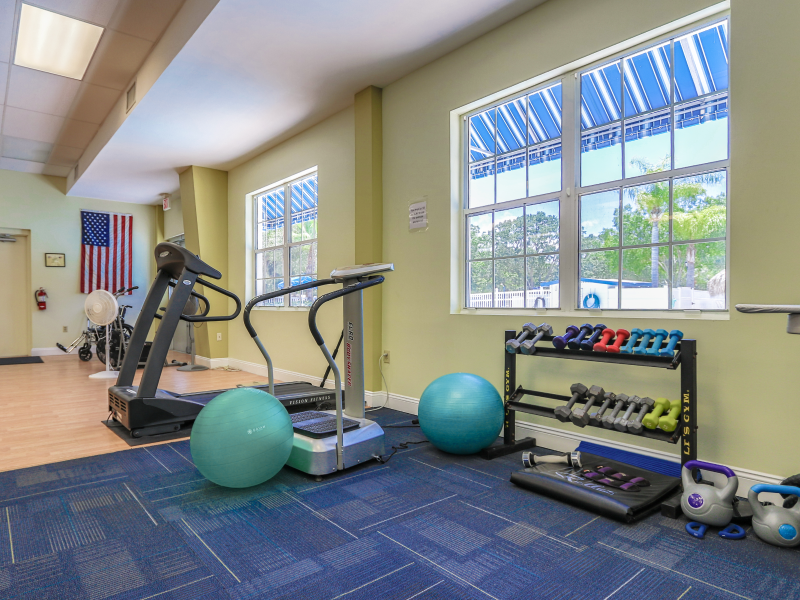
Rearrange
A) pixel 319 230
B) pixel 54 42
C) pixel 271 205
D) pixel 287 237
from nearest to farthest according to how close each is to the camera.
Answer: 1. pixel 54 42
2. pixel 319 230
3. pixel 287 237
4. pixel 271 205

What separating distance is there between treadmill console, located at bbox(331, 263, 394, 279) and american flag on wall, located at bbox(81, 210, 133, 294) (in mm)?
7903

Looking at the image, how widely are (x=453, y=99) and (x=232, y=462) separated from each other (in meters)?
3.11

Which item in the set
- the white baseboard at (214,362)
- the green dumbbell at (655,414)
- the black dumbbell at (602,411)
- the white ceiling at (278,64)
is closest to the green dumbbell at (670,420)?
the green dumbbell at (655,414)

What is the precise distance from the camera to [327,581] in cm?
166

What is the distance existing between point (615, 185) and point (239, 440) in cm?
262

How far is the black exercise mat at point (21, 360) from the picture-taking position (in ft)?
24.6

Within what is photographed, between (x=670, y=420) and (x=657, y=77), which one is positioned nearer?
(x=670, y=420)

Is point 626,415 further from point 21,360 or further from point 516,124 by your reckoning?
point 21,360

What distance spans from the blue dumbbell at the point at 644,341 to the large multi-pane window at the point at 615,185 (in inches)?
15.4

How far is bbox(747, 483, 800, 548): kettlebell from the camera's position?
187 centimetres

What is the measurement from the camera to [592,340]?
2.59 m

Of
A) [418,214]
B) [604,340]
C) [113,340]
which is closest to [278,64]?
[418,214]

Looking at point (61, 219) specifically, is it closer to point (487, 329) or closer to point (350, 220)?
point (350, 220)

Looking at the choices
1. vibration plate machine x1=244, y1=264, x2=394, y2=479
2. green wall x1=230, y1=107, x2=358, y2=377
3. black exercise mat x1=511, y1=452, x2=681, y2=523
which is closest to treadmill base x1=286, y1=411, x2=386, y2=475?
vibration plate machine x1=244, y1=264, x2=394, y2=479
